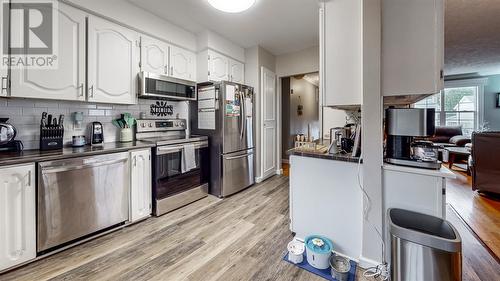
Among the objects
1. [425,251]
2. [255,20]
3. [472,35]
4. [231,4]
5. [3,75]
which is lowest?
[425,251]

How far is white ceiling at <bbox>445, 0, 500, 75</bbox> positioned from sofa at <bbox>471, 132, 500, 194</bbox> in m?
1.67

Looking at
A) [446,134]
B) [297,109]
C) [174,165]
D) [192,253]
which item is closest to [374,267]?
[192,253]

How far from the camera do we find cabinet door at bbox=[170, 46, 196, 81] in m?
2.96

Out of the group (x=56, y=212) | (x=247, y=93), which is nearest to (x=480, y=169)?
(x=247, y=93)

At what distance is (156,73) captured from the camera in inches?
107

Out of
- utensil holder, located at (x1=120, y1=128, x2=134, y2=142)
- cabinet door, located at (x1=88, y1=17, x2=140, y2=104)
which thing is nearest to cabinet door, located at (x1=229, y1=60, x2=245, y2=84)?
cabinet door, located at (x1=88, y1=17, x2=140, y2=104)

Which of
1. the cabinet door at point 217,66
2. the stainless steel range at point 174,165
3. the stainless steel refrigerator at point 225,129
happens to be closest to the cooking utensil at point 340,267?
the stainless steel refrigerator at point 225,129

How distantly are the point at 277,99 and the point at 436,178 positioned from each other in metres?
3.27

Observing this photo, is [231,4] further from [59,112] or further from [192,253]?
[192,253]

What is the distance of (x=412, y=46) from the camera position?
1.38m

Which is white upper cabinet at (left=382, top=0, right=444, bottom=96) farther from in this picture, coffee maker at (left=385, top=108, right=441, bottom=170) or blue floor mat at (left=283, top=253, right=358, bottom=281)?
blue floor mat at (left=283, top=253, right=358, bottom=281)

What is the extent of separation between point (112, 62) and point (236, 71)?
197 cm

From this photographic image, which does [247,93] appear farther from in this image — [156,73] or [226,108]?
[156,73]

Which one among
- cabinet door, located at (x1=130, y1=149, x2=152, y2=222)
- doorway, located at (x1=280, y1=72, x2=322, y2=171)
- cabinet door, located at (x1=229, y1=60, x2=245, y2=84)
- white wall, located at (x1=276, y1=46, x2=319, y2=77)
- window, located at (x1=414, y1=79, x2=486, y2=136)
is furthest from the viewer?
window, located at (x1=414, y1=79, x2=486, y2=136)
